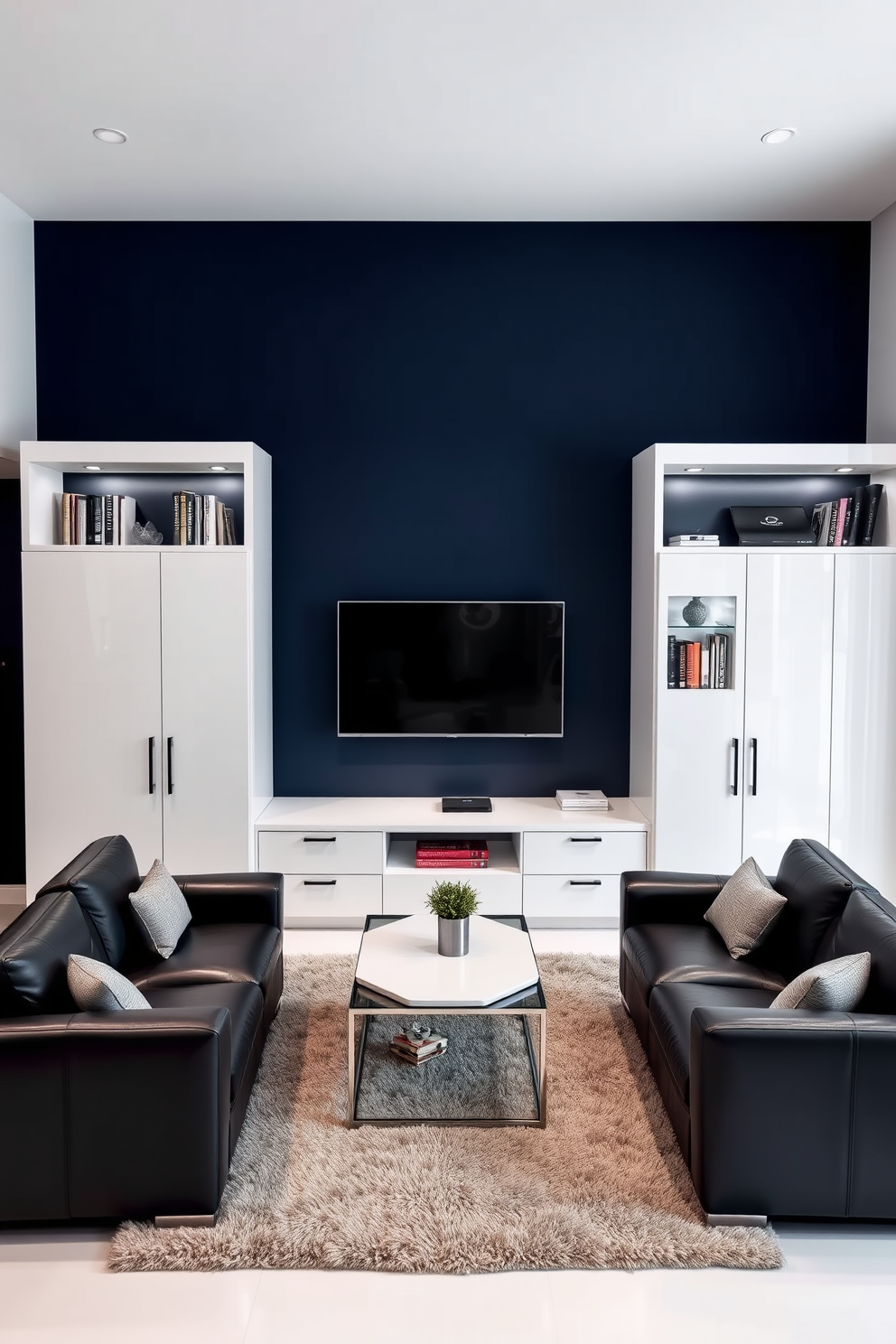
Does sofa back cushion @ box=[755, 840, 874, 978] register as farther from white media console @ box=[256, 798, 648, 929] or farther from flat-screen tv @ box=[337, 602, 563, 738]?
flat-screen tv @ box=[337, 602, 563, 738]

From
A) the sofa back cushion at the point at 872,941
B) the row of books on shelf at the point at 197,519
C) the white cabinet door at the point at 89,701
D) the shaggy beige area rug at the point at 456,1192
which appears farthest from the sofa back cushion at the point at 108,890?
the sofa back cushion at the point at 872,941

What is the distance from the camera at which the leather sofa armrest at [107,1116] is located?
87.4 inches

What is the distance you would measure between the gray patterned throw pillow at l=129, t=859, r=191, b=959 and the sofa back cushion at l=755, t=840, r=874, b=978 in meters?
1.94

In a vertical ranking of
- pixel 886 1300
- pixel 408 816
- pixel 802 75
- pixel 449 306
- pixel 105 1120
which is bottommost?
pixel 886 1300

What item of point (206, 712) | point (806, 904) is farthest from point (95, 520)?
point (806, 904)

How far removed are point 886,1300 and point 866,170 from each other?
4114 millimetres

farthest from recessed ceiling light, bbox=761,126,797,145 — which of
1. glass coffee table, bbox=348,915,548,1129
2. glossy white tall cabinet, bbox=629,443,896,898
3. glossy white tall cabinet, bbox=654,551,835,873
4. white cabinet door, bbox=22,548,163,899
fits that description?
glass coffee table, bbox=348,915,548,1129

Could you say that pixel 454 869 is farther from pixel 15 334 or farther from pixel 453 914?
pixel 15 334

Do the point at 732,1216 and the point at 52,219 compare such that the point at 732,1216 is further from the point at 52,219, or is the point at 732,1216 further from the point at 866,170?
the point at 52,219

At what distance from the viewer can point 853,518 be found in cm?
434

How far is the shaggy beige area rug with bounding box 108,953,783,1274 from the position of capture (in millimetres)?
2174

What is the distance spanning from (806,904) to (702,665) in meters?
1.50

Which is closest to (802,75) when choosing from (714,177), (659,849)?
(714,177)

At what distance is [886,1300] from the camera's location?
6.81 feet
